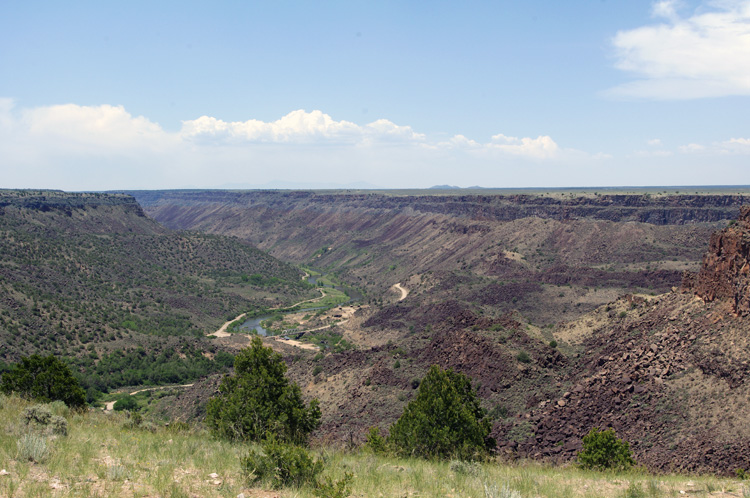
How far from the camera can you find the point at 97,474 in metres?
11.4

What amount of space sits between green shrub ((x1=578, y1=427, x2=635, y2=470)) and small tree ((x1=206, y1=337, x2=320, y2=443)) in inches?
500

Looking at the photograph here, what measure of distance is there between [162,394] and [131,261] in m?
68.7

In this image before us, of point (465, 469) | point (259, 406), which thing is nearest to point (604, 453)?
point (465, 469)

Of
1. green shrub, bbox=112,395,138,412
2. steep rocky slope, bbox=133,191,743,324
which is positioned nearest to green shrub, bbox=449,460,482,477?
green shrub, bbox=112,395,138,412

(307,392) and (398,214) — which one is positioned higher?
(398,214)

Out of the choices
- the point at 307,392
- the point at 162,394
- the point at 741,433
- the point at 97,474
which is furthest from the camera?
the point at 162,394

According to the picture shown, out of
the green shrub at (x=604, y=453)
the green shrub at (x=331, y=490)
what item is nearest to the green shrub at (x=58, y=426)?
the green shrub at (x=331, y=490)

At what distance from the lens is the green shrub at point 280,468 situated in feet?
39.4

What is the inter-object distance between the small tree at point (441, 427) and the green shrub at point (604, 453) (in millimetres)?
4359

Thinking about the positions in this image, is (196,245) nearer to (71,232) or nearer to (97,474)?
(71,232)

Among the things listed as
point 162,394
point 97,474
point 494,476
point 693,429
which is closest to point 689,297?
point 693,429

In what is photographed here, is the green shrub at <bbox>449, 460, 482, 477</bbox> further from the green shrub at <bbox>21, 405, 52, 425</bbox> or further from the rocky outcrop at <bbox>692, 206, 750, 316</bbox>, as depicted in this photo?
the rocky outcrop at <bbox>692, 206, 750, 316</bbox>

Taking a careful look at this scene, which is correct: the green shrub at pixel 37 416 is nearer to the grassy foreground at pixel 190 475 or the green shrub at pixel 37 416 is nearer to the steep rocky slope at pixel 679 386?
the grassy foreground at pixel 190 475

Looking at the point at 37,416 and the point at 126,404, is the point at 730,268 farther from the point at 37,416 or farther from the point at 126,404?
the point at 126,404
